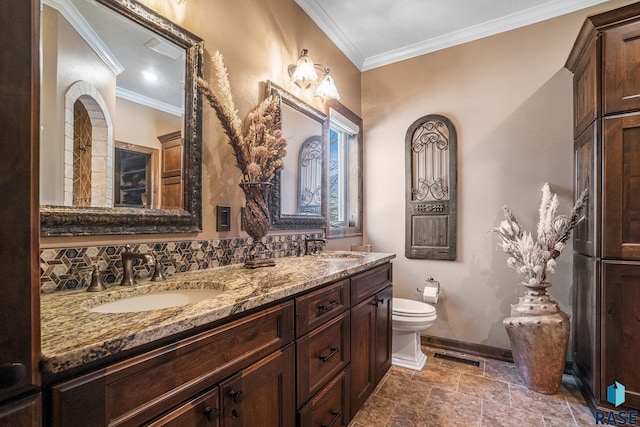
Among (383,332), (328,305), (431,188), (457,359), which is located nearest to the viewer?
(328,305)

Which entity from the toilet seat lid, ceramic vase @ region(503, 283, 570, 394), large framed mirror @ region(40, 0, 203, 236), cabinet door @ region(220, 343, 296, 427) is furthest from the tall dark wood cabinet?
large framed mirror @ region(40, 0, 203, 236)

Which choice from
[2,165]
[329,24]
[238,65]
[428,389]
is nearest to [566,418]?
[428,389]

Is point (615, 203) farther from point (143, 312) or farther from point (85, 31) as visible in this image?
point (85, 31)

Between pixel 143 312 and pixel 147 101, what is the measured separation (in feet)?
3.02

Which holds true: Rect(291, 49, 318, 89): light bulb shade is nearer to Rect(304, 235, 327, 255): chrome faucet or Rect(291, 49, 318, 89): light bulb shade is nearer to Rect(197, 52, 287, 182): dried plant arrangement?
Rect(197, 52, 287, 182): dried plant arrangement

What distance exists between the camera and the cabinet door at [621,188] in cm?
171

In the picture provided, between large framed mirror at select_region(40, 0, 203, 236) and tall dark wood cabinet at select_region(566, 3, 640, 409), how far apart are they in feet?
7.40

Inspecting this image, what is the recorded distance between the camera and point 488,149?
2578 millimetres

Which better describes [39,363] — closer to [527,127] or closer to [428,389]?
[428,389]

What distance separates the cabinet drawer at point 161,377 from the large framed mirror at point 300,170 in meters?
1.05

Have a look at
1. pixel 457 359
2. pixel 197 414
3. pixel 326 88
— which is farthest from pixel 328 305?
pixel 457 359

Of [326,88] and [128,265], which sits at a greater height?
[326,88]

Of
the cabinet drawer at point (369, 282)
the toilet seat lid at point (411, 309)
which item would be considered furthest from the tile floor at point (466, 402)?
the cabinet drawer at point (369, 282)

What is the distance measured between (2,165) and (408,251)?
2.81 m
